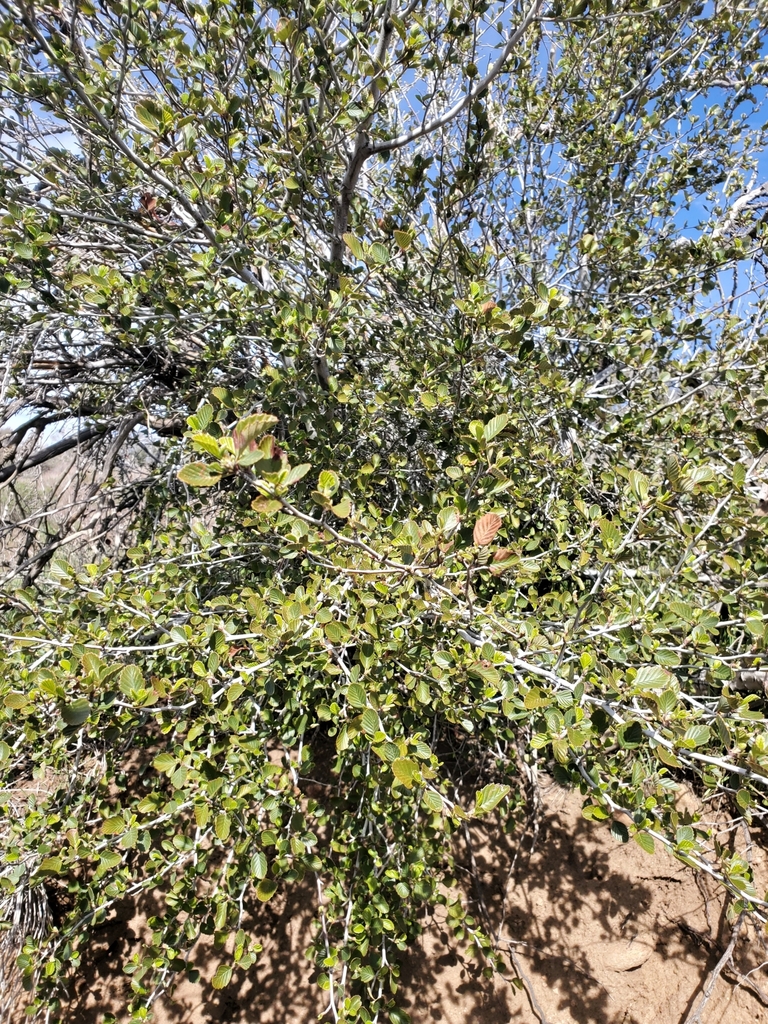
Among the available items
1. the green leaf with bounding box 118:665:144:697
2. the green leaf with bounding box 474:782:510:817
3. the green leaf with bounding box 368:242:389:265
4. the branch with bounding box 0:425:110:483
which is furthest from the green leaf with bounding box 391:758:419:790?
the branch with bounding box 0:425:110:483

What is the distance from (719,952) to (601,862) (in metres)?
0.51

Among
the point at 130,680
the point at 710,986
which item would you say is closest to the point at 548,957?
the point at 710,986

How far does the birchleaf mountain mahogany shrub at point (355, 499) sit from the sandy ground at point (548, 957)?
0.18 meters

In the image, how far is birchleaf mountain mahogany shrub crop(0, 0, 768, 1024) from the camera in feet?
4.27

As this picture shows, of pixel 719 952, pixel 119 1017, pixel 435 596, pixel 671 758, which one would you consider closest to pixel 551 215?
pixel 435 596

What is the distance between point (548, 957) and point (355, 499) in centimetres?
207

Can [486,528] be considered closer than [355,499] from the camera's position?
Yes

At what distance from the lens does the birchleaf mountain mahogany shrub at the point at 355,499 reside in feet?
4.27

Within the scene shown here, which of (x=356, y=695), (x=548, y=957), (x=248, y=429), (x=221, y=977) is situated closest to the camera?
(x=248, y=429)

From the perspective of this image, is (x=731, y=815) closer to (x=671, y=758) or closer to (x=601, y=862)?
(x=601, y=862)

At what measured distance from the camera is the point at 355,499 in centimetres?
205

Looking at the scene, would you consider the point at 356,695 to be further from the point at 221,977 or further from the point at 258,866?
the point at 221,977

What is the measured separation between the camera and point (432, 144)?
3.12 metres

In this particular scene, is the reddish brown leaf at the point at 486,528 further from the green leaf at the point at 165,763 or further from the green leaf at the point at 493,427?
the green leaf at the point at 165,763
